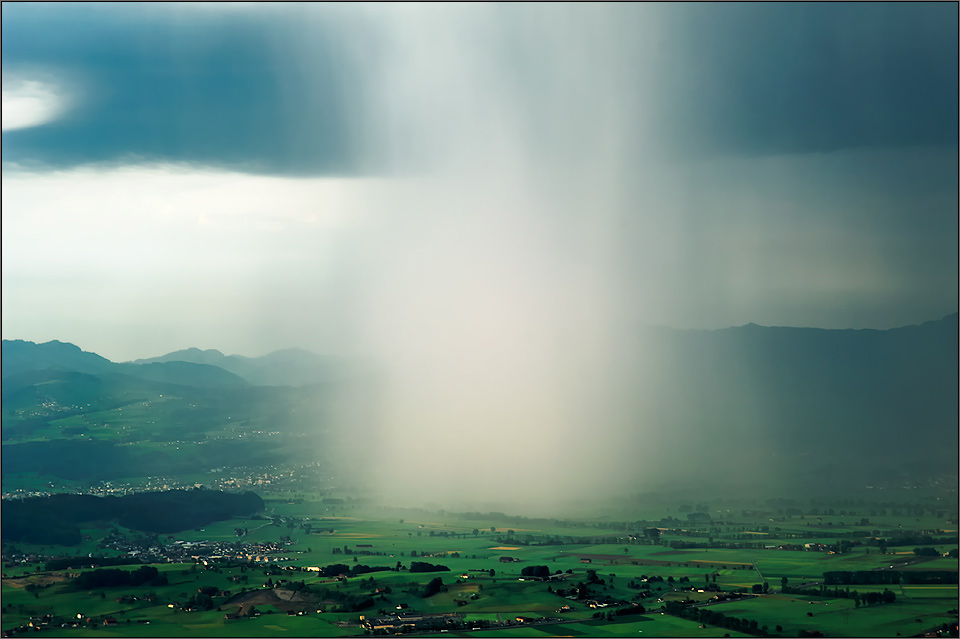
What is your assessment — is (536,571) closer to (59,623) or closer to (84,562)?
(59,623)

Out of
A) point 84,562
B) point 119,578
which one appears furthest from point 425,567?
point 84,562

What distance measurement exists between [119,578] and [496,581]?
13753 millimetres

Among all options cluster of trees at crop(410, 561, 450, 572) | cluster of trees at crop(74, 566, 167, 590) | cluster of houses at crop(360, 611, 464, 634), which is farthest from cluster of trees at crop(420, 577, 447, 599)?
cluster of trees at crop(74, 566, 167, 590)

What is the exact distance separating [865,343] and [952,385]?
6.70 metres

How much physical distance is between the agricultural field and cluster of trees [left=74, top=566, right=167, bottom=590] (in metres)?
0.19

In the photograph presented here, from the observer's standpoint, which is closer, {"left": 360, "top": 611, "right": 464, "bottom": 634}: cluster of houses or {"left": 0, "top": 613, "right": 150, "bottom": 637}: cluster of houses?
{"left": 360, "top": 611, "right": 464, "bottom": 634}: cluster of houses

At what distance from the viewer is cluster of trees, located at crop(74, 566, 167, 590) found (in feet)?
100.0

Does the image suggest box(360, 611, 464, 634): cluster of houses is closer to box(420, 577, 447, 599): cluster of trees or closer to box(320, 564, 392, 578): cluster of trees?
box(420, 577, 447, 599): cluster of trees

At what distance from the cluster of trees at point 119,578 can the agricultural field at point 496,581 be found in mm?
192

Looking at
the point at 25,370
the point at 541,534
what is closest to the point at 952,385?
the point at 541,534

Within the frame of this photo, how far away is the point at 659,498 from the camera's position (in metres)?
48.7

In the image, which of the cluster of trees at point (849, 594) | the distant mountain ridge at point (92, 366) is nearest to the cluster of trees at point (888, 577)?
the cluster of trees at point (849, 594)

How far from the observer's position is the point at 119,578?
30812 millimetres

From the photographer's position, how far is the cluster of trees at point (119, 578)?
30.5 m
